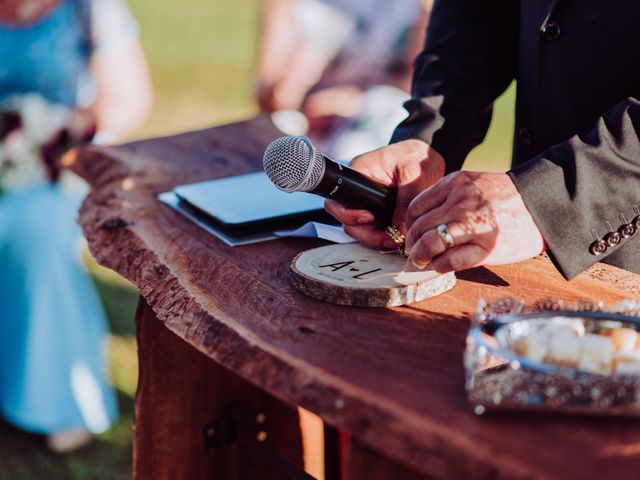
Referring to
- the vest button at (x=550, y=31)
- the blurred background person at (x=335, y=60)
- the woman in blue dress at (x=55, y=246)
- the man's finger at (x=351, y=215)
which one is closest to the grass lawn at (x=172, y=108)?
the woman in blue dress at (x=55, y=246)

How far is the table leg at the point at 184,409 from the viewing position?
1853 millimetres

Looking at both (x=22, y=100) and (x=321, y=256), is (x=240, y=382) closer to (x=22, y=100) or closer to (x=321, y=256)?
(x=321, y=256)

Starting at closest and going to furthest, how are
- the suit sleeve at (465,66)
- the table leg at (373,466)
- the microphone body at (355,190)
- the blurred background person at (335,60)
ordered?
the table leg at (373,466)
the microphone body at (355,190)
the suit sleeve at (465,66)
the blurred background person at (335,60)

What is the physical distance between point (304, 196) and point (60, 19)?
1.94 m

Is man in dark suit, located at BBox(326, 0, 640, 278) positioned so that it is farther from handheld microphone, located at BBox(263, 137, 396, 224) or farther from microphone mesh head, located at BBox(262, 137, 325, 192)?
microphone mesh head, located at BBox(262, 137, 325, 192)

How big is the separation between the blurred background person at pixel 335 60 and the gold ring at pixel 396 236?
2073mm

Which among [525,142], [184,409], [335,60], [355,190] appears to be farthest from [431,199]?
[335,60]

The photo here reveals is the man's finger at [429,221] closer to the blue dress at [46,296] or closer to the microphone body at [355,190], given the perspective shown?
the microphone body at [355,190]

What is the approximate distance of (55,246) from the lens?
3340 millimetres

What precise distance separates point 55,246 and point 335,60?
59.9 inches

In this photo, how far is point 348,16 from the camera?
396 centimetres

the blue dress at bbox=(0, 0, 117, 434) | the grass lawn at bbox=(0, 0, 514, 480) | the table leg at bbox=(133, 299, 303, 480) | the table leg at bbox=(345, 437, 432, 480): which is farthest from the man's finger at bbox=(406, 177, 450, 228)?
the blue dress at bbox=(0, 0, 117, 434)

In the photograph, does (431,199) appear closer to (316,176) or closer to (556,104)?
(316,176)

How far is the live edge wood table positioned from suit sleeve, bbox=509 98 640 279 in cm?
9
